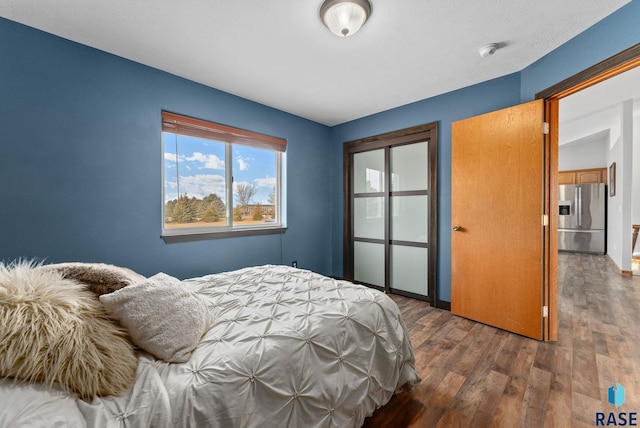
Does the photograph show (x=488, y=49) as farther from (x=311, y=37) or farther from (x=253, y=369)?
(x=253, y=369)

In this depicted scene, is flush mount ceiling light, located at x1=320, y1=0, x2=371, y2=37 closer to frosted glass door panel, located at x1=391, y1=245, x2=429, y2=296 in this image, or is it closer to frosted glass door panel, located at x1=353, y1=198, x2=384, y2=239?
frosted glass door panel, located at x1=353, y1=198, x2=384, y2=239

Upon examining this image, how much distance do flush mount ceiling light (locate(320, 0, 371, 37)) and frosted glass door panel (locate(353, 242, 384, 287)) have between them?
2751mm

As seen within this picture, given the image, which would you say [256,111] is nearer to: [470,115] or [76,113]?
[76,113]

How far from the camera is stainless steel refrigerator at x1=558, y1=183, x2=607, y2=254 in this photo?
6.05 metres

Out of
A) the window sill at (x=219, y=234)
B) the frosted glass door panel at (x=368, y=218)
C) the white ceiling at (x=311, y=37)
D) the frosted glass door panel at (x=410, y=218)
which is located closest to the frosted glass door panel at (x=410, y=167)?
the frosted glass door panel at (x=410, y=218)

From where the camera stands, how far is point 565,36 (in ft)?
6.67

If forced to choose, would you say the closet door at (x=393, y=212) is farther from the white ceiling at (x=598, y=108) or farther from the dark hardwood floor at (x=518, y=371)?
the white ceiling at (x=598, y=108)

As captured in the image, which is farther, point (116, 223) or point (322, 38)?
point (116, 223)

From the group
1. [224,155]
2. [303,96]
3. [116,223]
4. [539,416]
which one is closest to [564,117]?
[303,96]

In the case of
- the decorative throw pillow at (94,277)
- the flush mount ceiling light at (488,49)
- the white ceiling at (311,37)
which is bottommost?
the decorative throw pillow at (94,277)

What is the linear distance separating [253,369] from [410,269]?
2899mm

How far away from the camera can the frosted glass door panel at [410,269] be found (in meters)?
3.36

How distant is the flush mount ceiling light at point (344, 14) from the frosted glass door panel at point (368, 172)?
213 cm

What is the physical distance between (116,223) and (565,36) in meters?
3.96
